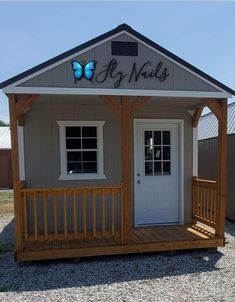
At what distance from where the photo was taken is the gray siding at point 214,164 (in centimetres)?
745

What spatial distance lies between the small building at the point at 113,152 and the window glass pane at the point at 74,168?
2 cm

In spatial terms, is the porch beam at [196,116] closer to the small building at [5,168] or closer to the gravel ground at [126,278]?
the gravel ground at [126,278]

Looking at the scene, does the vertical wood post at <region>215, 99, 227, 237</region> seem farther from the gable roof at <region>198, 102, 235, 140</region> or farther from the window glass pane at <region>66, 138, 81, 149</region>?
the gable roof at <region>198, 102, 235, 140</region>

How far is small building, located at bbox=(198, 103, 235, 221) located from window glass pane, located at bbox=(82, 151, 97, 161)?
364 cm

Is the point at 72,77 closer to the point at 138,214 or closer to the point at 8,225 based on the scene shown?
the point at 138,214

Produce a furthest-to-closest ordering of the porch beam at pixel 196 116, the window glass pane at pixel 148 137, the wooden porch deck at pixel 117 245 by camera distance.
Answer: the window glass pane at pixel 148 137 < the porch beam at pixel 196 116 < the wooden porch deck at pixel 117 245

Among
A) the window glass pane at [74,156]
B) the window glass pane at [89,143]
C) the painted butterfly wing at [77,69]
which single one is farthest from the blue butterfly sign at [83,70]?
the window glass pane at [74,156]

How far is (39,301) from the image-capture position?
11.2 feet

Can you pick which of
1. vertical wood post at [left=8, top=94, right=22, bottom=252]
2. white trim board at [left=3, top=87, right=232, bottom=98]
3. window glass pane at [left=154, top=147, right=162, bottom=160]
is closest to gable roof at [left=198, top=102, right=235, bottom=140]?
window glass pane at [left=154, top=147, right=162, bottom=160]

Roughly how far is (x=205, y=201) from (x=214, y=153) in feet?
9.81

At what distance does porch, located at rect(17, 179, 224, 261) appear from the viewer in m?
4.60

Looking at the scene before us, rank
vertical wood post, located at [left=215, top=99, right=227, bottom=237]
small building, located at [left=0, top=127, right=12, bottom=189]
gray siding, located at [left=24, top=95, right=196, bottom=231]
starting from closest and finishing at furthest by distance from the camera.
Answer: vertical wood post, located at [left=215, top=99, right=227, bottom=237] < gray siding, located at [left=24, top=95, right=196, bottom=231] < small building, located at [left=0, top=127, right=12, bottom=189]

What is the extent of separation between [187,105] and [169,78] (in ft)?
4.82

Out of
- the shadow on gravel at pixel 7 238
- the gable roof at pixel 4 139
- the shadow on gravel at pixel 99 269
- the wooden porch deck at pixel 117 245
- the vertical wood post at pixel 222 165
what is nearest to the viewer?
the shadow on gravel at pixel 99 269
